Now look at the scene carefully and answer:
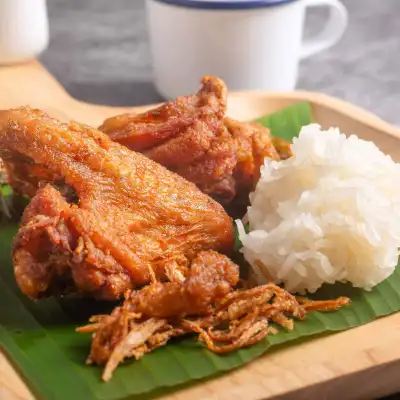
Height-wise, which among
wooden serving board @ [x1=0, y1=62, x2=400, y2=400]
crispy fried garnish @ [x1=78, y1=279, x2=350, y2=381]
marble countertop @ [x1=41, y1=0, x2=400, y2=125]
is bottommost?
marble countertop @ [x1=41, y1=0, x2=400, y2=125]

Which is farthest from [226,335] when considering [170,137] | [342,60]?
[342,60]

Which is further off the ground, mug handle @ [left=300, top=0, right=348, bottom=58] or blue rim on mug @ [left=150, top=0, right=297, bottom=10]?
blue rim on mug @ [left=150, top=0, right=297, bottom=10]

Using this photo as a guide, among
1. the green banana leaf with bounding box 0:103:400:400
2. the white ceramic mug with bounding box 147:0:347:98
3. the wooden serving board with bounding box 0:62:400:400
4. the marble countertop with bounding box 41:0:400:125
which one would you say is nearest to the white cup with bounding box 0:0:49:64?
the marble countertop with bounding box 41:0:400:125

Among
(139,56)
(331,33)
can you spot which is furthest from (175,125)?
(139,56)

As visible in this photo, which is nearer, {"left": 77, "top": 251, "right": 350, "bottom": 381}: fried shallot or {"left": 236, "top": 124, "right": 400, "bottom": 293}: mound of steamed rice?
{"left": 77, "top": 251, "right": 350, "bottom": 381}: fried shallot

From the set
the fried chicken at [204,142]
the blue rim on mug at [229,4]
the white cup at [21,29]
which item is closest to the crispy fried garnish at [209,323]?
the fried chicken at [204,142]

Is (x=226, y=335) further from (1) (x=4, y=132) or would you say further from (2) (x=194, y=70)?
(2) (x=194, y=70)

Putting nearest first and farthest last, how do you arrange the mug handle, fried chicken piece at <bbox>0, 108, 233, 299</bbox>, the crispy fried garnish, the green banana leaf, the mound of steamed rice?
the green banana leaf
the crispy fried garnish
fried chicken piece at <bbox>0, 108, 233, 299</bbox>
the mound of steamed rice
the mug handle

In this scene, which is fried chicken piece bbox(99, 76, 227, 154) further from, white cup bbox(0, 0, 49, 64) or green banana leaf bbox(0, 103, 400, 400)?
white cup bbox(0, 0, 49, 64)
